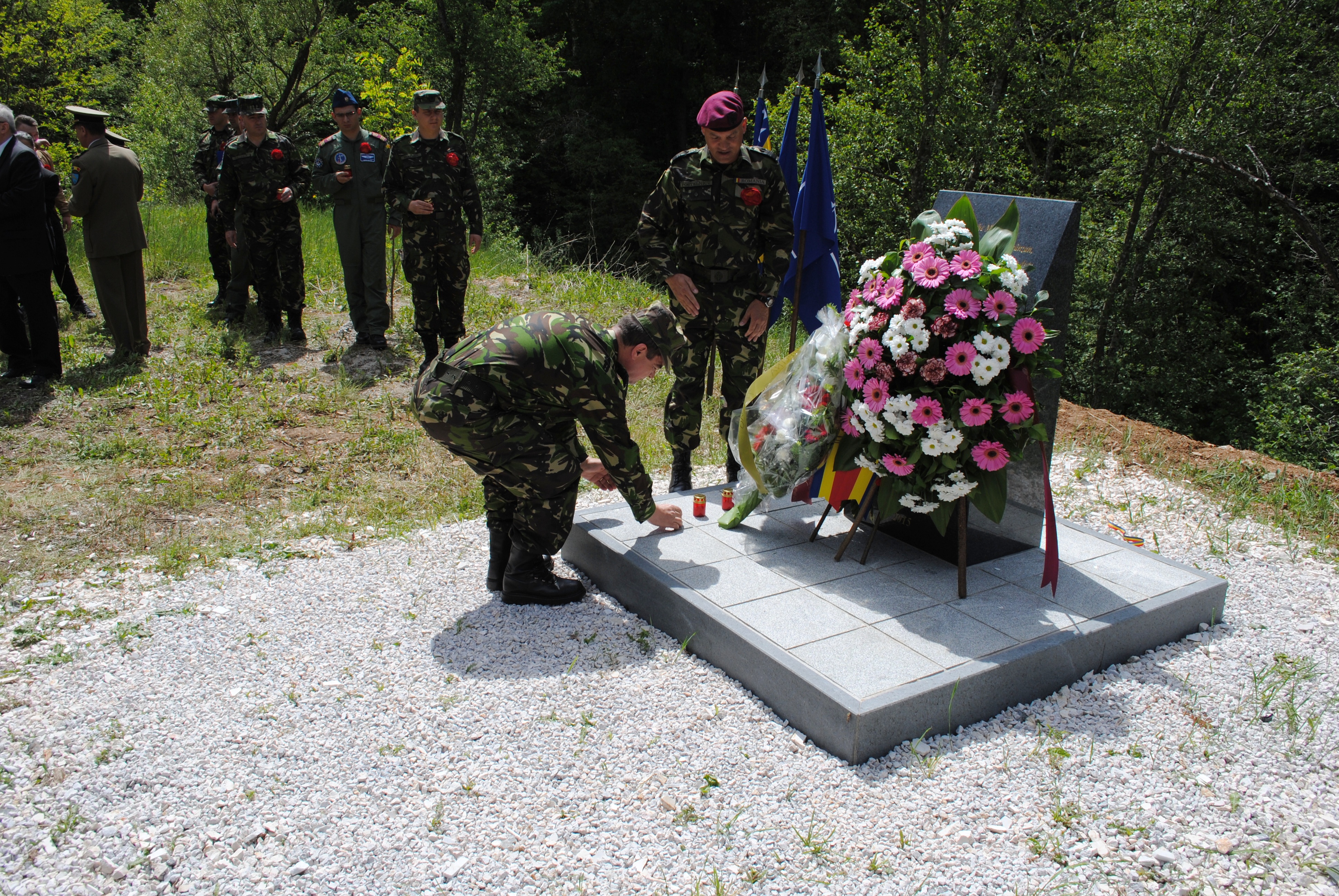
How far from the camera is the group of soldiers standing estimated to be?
24.4 feet

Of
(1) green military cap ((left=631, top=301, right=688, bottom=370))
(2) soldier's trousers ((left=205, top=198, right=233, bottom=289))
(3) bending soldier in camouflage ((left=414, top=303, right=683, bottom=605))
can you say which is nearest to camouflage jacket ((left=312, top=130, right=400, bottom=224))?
(2) soldier's trousers ((left=205, top=198, right=233, bottom=289))

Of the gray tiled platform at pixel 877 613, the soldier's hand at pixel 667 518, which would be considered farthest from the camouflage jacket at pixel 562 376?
the gray tiled platform at pixel 877 613

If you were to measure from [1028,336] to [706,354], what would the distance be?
6.39 feet

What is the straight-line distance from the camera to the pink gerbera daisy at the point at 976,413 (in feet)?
12.1

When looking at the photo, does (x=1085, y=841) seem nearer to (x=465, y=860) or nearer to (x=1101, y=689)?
(x=1101, y=689)

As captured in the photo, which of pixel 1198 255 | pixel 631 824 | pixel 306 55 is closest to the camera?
pixel 631 824

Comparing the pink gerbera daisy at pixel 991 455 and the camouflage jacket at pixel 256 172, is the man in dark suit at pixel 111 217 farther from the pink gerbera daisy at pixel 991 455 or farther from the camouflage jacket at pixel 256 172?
the pink gerbera daisy at pixel 991 455

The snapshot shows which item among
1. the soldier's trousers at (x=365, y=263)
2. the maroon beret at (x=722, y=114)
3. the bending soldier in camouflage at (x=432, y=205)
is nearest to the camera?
the maroon beret at (x=722, y=114)

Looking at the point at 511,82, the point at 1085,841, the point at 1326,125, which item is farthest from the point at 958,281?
the point at 511,82

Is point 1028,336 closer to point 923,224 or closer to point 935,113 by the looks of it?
point 923,224

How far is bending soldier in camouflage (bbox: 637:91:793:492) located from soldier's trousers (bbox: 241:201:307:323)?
464 cm

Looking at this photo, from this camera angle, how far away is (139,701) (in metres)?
3.32

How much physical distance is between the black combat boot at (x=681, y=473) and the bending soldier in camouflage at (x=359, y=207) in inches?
167

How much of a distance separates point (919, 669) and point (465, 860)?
173 centimetres
